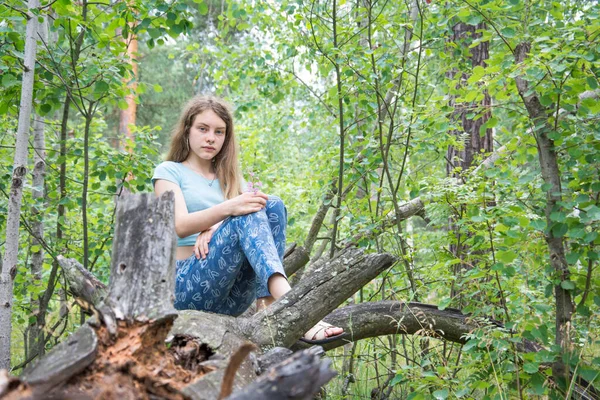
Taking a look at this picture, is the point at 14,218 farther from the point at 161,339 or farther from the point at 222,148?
the point at 161,339

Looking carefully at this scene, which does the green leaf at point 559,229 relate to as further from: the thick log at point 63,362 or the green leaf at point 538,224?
the thick log at point 63,362

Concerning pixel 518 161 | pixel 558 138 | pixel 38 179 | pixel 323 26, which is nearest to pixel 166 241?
pixel 558 138

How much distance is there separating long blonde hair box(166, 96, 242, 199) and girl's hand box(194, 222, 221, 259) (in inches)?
16.9

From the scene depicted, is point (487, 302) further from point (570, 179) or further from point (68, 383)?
point (68, 383)

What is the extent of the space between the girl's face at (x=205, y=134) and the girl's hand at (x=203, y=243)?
1.79ft

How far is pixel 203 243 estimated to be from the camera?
9.21 ft

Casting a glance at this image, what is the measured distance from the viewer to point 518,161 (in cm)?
291

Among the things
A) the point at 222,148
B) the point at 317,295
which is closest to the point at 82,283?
the point at 317,295

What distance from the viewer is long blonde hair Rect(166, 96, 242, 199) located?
328cm

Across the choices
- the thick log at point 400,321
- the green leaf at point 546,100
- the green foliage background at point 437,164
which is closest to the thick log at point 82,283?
the green foliage background at point 437,164

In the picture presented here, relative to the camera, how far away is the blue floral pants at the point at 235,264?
2.55 meters

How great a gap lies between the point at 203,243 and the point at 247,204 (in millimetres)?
347

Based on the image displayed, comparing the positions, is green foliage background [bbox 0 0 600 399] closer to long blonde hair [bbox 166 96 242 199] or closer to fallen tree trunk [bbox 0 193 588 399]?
fallen tree trunk [bbox 0 193 588 399]

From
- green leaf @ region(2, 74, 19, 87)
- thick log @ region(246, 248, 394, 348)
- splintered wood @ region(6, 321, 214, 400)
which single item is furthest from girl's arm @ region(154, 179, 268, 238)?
splintered wood @ region(6, 321, 214, 400)
